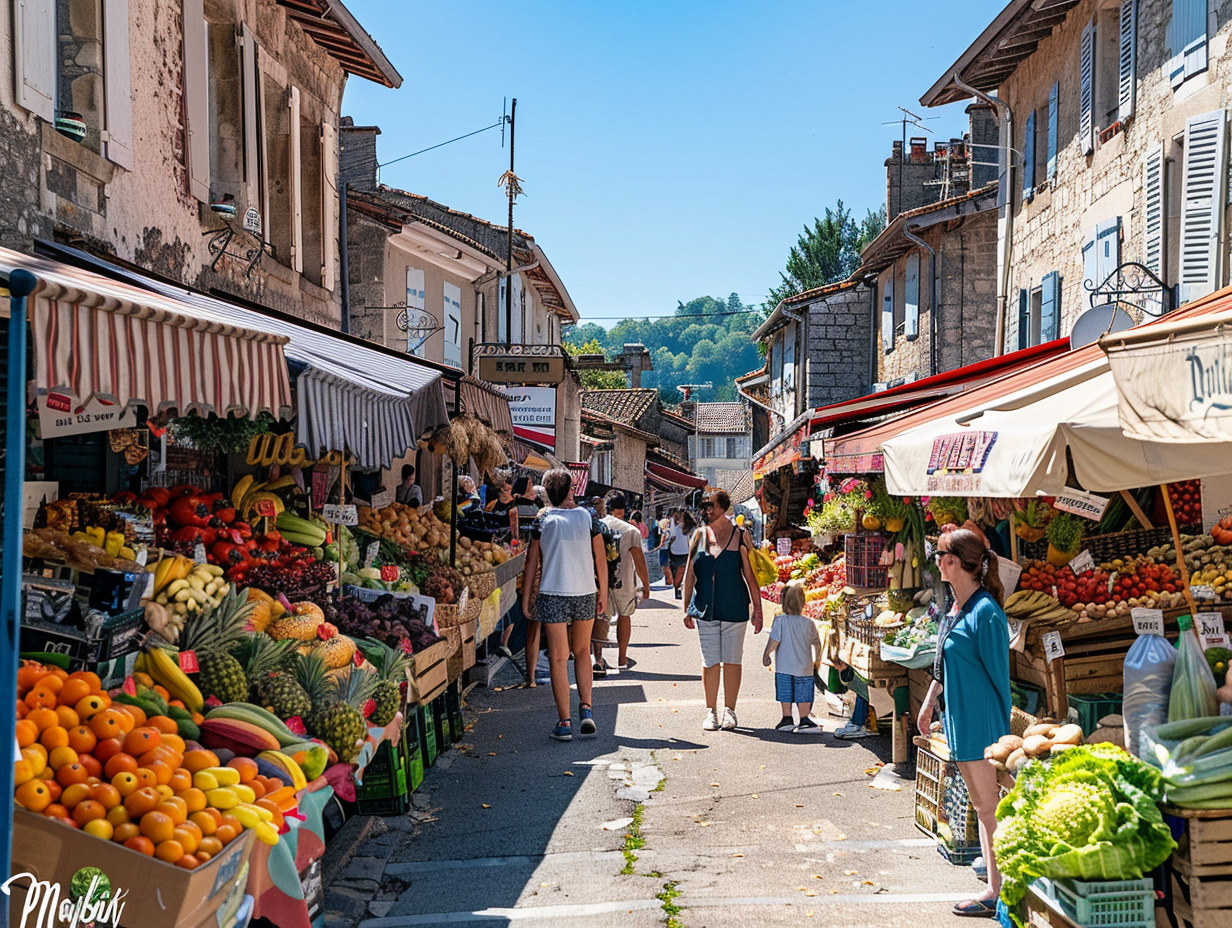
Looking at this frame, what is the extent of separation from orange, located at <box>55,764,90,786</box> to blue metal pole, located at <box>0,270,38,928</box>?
622mm

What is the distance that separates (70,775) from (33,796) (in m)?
0.19

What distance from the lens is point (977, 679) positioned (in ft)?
16.5

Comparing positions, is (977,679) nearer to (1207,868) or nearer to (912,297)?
(1207,868)

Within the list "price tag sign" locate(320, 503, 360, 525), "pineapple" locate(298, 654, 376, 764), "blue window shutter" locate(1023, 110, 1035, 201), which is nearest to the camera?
"pineapple" locate(298, 654, 376, 764)

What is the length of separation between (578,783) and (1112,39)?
33.7 feet

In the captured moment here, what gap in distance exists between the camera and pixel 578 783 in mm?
7188

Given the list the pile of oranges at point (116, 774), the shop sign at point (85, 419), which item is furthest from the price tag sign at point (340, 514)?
the pile of oranges at point (116, 774)

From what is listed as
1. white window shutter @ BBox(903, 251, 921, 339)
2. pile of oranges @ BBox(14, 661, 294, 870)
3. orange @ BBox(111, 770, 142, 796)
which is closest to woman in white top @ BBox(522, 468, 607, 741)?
pile of oranges @ BBox(14, 661, 294, 870)

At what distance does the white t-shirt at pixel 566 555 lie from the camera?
8.48m

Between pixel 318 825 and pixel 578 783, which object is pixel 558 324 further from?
pixel 318 825

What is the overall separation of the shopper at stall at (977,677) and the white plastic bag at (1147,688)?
20.0 inches

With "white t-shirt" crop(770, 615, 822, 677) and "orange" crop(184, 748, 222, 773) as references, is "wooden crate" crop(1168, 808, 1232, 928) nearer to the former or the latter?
"orange" crop(184, 748, 222, 773)

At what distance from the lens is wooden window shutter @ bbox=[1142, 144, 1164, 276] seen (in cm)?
1079

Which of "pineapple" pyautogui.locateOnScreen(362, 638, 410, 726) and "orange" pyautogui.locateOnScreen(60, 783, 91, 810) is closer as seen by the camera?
"orange" pyautogui.locateOnScreen(60, 783, 91, 810)
